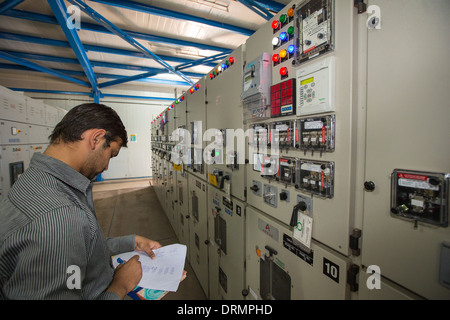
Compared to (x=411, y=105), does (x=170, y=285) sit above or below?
below

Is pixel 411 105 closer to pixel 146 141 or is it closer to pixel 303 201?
pixel 303 201

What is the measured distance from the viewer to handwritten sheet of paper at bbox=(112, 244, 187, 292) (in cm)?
97

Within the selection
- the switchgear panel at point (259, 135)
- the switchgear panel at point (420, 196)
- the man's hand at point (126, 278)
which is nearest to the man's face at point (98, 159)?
the man's hand at point (126, 278)

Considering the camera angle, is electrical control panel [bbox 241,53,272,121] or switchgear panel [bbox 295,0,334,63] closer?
switchgear panel [bbox 295,0,334,63]

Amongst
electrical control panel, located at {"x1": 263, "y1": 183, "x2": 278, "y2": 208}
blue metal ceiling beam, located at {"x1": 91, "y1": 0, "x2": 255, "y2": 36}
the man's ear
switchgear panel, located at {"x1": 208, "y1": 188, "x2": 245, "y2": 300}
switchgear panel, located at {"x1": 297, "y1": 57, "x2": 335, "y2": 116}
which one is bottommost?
switchgear panel, located at {"x1": 208, "y1": 188, "x2": 245, "y2": 300}

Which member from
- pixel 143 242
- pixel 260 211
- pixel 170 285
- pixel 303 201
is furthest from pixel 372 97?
pixel 143 242

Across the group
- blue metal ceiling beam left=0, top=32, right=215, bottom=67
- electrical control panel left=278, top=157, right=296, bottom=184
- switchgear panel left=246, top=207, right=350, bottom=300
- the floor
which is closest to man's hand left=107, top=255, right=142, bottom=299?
switchgear panel left=246, top=207, right=350, bottom=300

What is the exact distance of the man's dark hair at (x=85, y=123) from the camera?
830 millimetres

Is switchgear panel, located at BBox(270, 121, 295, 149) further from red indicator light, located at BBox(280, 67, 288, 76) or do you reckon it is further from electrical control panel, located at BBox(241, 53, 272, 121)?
red indicator light, located at BBox(280, 67, 288, 76)

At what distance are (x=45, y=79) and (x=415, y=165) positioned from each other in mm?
8743

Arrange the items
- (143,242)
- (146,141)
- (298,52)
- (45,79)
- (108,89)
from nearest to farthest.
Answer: (298,52), (143,242), (45,79), (108,89), (146,141)

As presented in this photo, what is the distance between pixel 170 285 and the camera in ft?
3.15

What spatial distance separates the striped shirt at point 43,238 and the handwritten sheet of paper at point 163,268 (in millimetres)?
319

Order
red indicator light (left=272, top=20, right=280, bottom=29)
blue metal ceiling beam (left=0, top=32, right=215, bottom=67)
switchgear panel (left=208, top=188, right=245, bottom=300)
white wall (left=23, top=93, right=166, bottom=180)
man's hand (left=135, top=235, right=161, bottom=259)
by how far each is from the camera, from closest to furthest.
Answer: red indicator light (left=272, top=20, right=280, bottom=29) < man's hand (left=135, top=235, right=161, bottom=259) < switchgear panel (left=208, top=188, right=245, bottom=300) < blue metal ceiling beam (left=0, top=32, right=215, bottom=67) < white wall (left=23, top=93, right=166, bottom=180)
